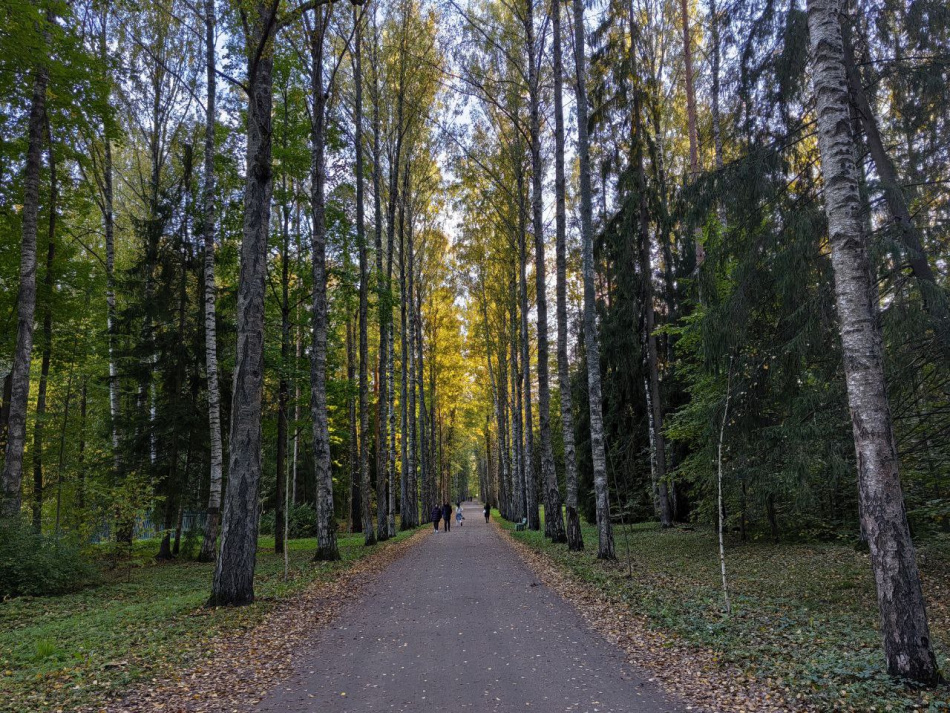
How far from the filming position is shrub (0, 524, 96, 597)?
890cm

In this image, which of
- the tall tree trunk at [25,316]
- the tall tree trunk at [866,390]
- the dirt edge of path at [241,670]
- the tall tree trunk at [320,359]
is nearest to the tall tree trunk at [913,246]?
the tall tree trunk at [866,390]

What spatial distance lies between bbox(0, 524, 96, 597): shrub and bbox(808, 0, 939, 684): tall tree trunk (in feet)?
38.8

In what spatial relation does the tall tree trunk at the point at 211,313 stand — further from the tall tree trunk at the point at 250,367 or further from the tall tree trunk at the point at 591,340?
the tall tree trunk at the point at 591,340

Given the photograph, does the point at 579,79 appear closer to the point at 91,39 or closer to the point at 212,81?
the point at 212,81

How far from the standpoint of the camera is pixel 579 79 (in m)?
12.1

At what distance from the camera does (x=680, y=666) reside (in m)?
4.97

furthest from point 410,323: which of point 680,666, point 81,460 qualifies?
point 680,666

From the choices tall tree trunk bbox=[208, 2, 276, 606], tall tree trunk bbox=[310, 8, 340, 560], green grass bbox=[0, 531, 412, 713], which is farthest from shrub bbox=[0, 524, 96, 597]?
tall tree trunk bbox=[310, 8, 340, 560]

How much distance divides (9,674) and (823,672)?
7.16 m

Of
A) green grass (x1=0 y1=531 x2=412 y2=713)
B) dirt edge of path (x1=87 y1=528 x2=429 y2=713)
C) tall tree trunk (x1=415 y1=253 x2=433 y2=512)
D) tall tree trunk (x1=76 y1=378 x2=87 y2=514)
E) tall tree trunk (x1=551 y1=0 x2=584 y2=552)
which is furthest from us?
tall tree trunk (x1=415 y1=253 x2=433 y2=512)

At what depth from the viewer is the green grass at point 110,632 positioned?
461 cm

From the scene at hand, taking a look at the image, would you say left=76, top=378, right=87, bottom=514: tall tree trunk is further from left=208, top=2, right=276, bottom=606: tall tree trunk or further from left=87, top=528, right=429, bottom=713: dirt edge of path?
left=87, top=528, right=429, bottom=713: dirt edge of path

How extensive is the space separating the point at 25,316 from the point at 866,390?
1327 cm

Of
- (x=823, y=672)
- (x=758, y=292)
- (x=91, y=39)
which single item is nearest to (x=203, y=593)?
(x=823, y=672)
